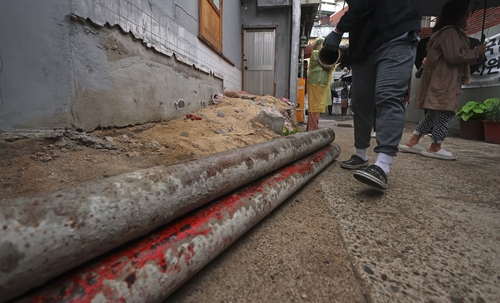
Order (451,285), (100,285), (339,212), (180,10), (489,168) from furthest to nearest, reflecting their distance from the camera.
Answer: (180,10) → (489,168) → (339,212) → (451,285) → (100,285)

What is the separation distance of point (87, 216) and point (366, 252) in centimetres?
87

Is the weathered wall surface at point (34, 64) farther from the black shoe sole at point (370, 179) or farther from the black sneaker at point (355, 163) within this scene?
the black sneaker at point (355, 163)

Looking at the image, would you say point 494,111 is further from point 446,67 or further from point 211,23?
point 211,23

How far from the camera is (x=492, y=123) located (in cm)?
340

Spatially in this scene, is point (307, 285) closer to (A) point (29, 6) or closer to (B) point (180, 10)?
(A) point (29, 6)

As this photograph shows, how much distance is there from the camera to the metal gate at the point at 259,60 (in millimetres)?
6578

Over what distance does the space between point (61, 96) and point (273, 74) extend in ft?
19.8

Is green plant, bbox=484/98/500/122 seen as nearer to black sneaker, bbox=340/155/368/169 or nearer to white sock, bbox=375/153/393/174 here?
black sneaker, bbox=340/155/368/169

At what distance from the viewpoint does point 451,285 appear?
2.14 feet

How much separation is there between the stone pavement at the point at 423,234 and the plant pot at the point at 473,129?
9.54ft

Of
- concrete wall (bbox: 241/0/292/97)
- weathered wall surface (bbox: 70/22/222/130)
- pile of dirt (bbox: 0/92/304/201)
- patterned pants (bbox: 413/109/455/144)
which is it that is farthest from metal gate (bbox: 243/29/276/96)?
patterned pants (bbox: 413/109/455/144)

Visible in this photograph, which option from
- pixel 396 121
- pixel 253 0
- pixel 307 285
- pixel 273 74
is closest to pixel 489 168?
pixel 396 121

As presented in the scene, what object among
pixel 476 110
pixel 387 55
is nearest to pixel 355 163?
pixel 387 55

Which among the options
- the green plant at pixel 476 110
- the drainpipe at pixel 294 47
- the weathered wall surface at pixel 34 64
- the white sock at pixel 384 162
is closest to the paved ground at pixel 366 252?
the white sock at pixel 384 162
